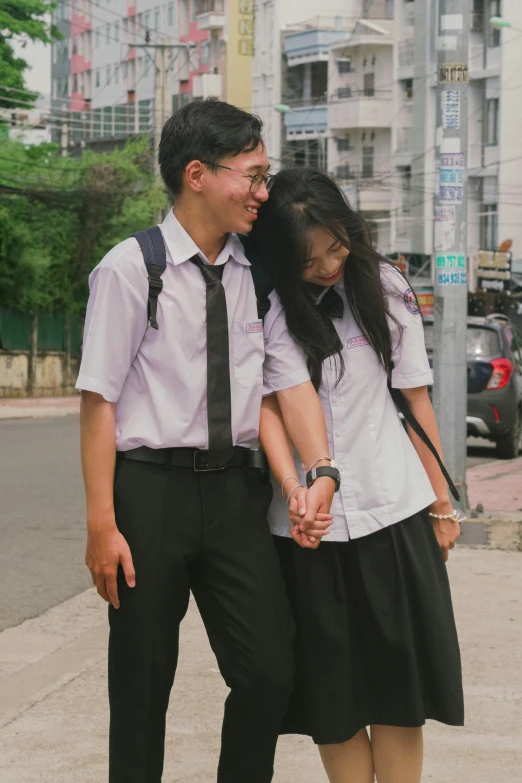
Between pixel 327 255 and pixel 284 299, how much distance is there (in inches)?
6.0

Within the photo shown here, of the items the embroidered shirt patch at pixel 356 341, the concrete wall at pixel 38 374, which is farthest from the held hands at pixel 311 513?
the concrete wall at pixel 38 374

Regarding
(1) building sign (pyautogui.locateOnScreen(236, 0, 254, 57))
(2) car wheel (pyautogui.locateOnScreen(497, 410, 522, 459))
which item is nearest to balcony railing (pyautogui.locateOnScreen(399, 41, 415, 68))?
A: (1) building sign (pyautogui.locateOnScreen(236, 0, 254, 57))

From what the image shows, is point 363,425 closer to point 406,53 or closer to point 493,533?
point 493,533

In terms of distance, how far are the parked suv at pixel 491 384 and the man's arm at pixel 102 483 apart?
12155 mm

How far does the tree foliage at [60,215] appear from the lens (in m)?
32.7

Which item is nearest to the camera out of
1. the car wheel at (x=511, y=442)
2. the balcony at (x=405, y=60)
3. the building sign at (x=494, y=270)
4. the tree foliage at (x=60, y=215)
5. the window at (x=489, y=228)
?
the car wheel at (x=511, y=442)

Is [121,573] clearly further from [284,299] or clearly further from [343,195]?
[343,195]

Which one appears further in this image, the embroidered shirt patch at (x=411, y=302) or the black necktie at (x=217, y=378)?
the embroidered shirt patch at (x=411, y=302)

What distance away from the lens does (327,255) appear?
3.53 meters

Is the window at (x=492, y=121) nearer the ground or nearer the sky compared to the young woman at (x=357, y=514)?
nearer the sky

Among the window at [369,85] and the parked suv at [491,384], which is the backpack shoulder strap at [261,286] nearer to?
the parked suv at [491,384]

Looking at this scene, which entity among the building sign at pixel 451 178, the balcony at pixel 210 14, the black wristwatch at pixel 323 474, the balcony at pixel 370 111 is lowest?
the black wristwatch at pixel 323 474

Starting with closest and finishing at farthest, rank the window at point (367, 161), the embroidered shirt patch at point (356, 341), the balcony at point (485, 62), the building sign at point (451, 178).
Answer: the embroidered shirt patch at point (356, 341) < the building sign at point (451, 178) < the balcony at point (485, 62) < the window at point (367, 161)

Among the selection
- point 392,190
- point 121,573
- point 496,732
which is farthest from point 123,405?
point 392,190
